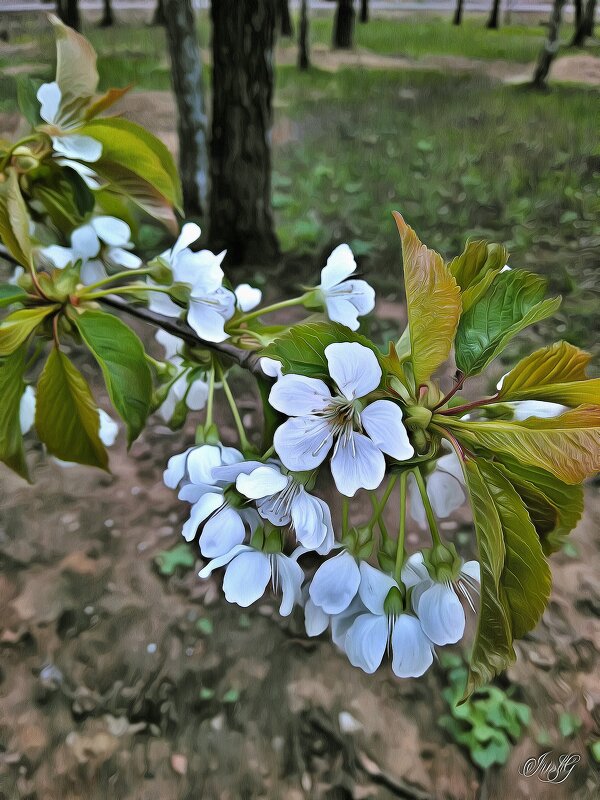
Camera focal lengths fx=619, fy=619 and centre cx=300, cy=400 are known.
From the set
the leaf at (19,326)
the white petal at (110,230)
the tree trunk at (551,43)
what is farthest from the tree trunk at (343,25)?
the leaf at (19,326)

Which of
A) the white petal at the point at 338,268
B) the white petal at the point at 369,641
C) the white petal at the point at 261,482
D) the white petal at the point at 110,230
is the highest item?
the white petal at the point at 338,268

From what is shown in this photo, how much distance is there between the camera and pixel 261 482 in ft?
0.67

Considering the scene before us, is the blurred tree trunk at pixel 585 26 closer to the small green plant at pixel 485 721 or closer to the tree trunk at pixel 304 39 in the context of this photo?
the tree trunk at pixel 304 39

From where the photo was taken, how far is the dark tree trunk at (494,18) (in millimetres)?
899

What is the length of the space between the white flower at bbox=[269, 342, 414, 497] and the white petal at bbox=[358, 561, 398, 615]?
0.05 metres

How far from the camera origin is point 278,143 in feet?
3.69

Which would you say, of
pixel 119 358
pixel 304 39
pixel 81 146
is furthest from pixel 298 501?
pixel 304 39

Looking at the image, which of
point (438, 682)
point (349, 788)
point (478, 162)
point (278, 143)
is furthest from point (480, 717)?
point (278, 143)

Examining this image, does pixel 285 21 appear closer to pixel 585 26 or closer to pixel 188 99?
pixel 188 99

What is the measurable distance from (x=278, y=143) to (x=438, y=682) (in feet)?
3.00

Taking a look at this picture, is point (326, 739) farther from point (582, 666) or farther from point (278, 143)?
point (278, 143)

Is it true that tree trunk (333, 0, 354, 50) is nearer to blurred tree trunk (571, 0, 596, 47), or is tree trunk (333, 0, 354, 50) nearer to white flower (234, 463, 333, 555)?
blurred tree trunk (571, 0, 596, 47)

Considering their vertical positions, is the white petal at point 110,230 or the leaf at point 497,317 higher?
the leaf at point 497,317

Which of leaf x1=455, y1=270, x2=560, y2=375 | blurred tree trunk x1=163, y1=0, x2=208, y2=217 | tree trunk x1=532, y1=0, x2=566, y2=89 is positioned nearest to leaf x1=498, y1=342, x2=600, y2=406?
leaf x1=455, y1=270, x2=560, y2=375
